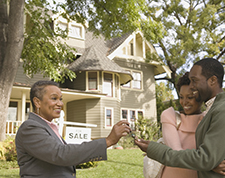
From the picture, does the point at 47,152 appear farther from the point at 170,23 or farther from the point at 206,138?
the point at 170,23

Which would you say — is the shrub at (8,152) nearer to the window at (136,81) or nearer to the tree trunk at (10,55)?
the tree trunk at (10,55)

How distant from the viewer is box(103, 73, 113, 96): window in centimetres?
2153

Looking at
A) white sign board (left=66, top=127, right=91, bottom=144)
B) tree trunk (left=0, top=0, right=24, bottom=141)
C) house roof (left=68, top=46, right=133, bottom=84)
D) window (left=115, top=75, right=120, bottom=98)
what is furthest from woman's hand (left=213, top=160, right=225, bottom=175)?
window (left=115, top=75, right=120, bottom=98)

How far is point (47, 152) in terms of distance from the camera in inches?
89.9

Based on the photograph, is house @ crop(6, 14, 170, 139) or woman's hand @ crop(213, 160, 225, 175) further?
house @ crop(6, 14, 170, 139)

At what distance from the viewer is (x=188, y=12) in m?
27.8

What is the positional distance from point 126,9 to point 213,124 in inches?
546

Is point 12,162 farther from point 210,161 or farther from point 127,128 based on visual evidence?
point 210,161

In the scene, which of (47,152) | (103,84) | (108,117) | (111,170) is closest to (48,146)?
(47,152)

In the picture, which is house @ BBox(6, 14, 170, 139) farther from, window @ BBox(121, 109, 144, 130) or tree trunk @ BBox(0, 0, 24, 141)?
tree trunk @ BBox(0, 0, 24, 141)

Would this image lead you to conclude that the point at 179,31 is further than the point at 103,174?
Yes

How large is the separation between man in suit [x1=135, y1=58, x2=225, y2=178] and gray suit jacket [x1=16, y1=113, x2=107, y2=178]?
42 cm

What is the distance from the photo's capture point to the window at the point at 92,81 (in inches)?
835

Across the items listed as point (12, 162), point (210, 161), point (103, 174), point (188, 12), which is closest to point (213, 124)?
point (210, 161)
